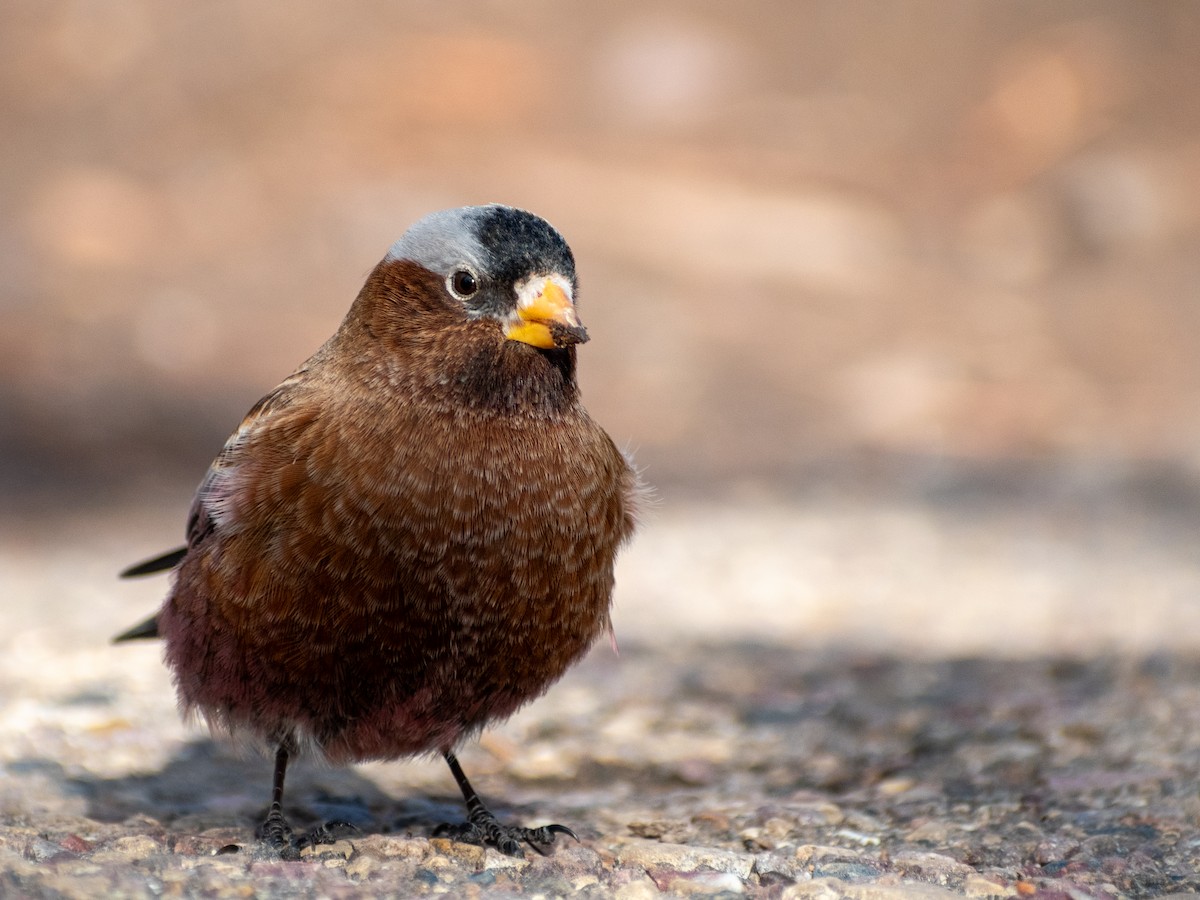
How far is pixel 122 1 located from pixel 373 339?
1256 centimetres

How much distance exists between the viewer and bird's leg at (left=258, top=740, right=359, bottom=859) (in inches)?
158

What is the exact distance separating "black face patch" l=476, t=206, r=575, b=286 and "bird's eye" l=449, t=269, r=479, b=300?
0.06 meters

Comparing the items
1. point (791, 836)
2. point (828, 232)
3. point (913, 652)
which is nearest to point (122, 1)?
point (828, 232)

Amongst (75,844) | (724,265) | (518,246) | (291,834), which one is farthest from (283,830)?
(724,265)

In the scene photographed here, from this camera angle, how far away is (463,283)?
13.1 ft

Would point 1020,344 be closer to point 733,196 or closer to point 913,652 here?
point 733,196

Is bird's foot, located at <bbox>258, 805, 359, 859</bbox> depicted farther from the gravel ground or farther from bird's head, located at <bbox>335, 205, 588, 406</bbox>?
→ bird's head, located at <bbox>335, 205, 588, 406</bbox>

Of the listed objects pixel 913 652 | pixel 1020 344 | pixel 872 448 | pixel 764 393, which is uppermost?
pixel 1020 344

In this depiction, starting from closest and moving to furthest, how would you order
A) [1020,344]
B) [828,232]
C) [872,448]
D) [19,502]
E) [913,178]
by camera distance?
[19,502] < [872,448] < [1020,344] < [828,232] < [913,178]

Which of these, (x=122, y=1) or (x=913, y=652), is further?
(x=122, y=1)

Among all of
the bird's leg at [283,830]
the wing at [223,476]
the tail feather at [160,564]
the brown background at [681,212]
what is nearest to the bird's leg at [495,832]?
the bird's leg at [283,830]

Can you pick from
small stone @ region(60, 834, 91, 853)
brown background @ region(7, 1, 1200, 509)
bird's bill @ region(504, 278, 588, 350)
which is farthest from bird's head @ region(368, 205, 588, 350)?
brown background @ region(7, 1, 1200, 509)

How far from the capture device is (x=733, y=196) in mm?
13516

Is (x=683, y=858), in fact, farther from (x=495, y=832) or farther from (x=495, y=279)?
(x=495, y=279)
